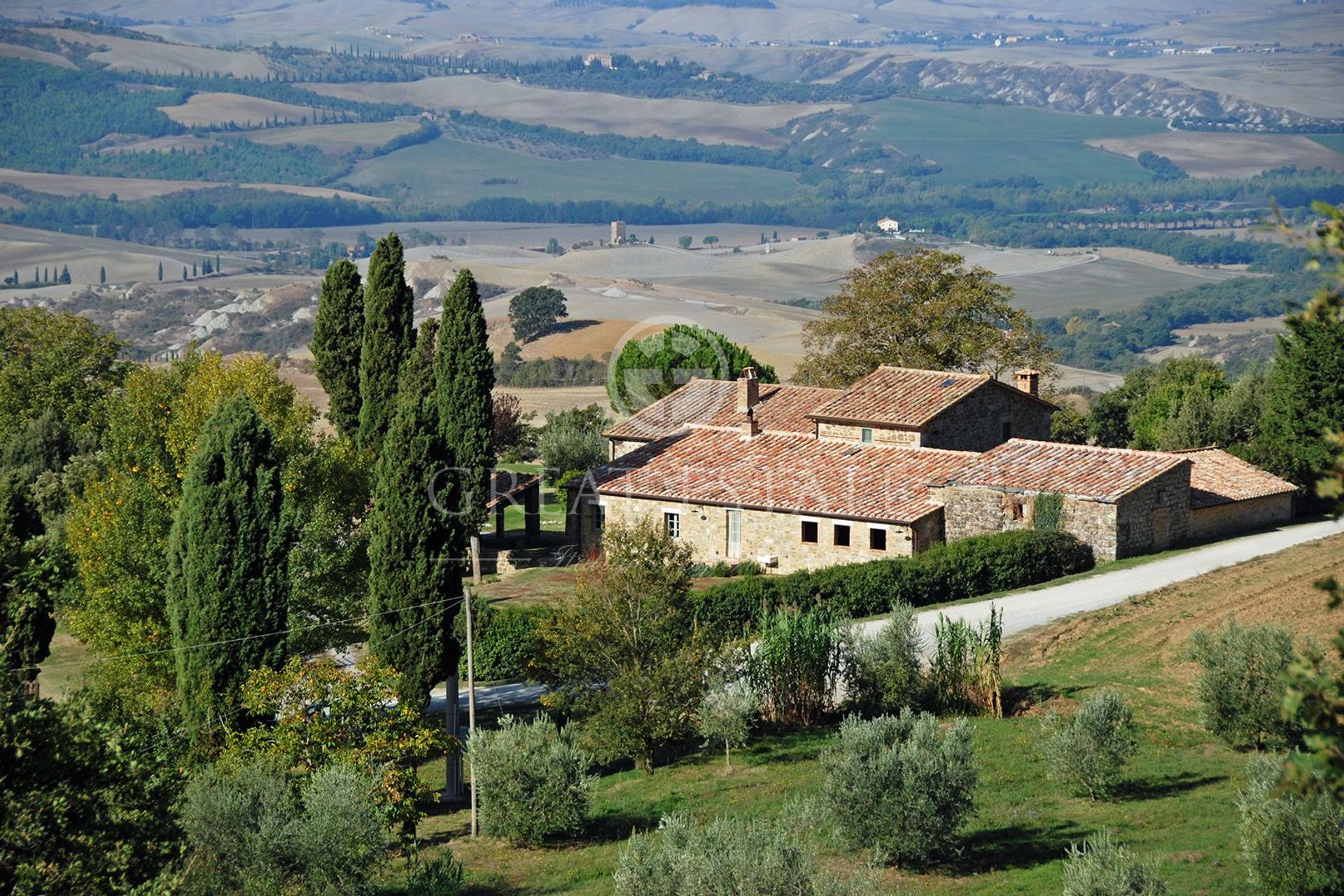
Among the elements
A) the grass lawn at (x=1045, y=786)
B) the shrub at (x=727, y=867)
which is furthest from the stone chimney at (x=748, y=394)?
the shrub at (x=727, y=867)

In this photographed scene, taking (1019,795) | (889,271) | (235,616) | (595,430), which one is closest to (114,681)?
(235,616)

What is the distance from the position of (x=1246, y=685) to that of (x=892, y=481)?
19739 mm

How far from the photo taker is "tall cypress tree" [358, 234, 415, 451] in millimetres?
47594

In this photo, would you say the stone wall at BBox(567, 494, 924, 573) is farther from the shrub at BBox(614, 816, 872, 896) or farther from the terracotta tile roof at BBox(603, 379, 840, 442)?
the shrub at BBox(614, 816, 872, 896)

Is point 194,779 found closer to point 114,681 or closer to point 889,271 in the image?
point 114,681

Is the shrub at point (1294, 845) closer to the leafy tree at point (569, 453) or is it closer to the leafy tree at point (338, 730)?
the leafy tree at point (338, 730)

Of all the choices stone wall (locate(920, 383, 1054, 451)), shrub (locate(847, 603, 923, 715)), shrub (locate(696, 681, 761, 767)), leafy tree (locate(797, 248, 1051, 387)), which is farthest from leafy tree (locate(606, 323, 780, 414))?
shrub (locate(696, 681, 761, 767))

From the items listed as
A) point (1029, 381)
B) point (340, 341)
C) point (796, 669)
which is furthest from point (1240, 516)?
point (340, 341)

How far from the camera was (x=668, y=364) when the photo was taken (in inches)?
2425

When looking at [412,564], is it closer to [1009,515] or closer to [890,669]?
[890,669]

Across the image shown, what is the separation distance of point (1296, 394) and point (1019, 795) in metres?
26.7

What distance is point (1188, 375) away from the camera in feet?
207

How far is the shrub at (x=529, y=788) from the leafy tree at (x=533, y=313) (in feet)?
374

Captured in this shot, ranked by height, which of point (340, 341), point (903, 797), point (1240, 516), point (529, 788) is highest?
point (340, 341)
